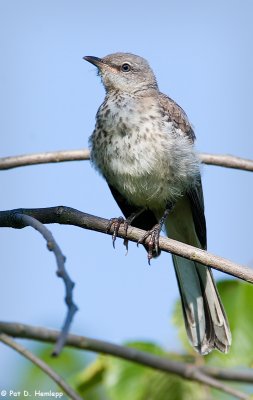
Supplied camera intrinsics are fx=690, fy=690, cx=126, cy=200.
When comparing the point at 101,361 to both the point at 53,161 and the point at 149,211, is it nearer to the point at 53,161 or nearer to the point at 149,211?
the point at 53,161

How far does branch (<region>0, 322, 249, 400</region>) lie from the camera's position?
128 inches

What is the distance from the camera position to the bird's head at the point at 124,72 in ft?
20.7

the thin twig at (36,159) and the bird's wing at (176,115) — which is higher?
the bird's wing at (176,115)

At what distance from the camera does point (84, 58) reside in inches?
252

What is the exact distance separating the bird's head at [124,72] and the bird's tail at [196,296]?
3.99 ft

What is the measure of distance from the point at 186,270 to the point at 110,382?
6.51ft

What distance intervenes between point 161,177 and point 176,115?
2.13 ft

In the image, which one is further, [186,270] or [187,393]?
[186,270]

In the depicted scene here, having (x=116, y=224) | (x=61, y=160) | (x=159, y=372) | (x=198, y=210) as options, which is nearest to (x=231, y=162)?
(x=198, y=210)

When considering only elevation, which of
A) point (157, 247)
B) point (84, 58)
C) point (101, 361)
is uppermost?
point (84, 58)

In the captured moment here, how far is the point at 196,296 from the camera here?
5785mm

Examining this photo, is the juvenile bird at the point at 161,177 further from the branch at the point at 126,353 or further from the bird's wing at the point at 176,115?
the branch at the point at 126,353

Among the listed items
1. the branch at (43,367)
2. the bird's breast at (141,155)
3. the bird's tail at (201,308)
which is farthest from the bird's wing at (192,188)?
the branch at (43,367)

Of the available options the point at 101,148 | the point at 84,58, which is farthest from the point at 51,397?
the point at 84,58
